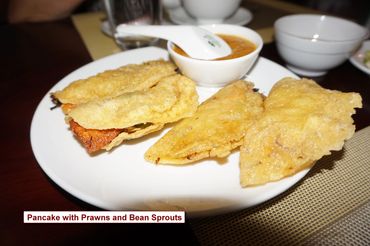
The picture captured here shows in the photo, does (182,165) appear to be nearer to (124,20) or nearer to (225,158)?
(225,158)

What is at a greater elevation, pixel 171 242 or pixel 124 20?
pixel 124 20

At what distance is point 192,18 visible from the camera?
368 centimetres

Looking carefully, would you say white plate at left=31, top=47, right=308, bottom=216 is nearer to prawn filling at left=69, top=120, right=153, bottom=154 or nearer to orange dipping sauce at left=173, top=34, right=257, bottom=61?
prawn filling at left=69, top=120, right=153, bottom=154

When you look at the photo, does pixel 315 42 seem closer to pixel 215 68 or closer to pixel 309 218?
pixel 215 68

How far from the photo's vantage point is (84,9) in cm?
474

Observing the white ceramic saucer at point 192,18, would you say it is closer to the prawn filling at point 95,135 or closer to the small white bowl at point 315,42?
the small white bowl at point 315,42

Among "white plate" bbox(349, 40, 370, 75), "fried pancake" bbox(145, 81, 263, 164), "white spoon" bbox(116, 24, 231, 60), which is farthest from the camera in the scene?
"white plate" bbox(349, 40, 370, 75)

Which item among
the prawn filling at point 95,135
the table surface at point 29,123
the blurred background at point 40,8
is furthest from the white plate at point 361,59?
the blurred background at point 40,8

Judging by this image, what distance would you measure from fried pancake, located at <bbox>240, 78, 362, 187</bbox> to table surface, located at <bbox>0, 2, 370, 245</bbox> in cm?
46

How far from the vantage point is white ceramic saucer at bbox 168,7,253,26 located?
3590 millimetres

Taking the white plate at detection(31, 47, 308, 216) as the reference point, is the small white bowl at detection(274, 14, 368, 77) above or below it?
above

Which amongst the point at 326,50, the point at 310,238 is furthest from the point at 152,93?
the point at 326,50

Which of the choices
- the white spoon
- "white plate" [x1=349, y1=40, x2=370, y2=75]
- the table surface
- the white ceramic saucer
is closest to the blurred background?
the table surface

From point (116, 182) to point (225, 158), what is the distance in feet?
1.89
